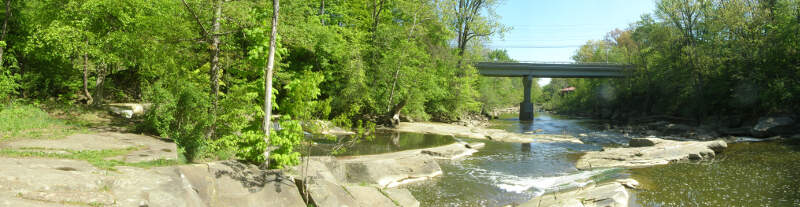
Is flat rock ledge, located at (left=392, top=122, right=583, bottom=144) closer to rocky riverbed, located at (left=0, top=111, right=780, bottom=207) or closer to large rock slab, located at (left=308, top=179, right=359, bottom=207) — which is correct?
rocky riverbed, located at (left=0, top=111, right=780, bottom=207)

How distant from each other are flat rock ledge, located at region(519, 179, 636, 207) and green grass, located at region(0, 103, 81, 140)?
12588 millimetres

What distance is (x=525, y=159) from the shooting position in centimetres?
1722

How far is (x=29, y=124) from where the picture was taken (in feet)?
38.5

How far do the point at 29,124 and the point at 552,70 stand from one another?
51814 mm

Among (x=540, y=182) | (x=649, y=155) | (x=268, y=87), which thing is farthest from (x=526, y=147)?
(x=268, y=87)

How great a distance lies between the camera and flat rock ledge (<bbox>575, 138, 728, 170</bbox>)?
15.9 meters

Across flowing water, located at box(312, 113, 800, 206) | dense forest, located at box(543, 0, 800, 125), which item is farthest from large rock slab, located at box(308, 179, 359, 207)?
dense forest, located at box(543, 0, 800, 125)

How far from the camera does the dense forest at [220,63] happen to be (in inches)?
411

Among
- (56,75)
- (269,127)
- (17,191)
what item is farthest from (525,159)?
(56,75)

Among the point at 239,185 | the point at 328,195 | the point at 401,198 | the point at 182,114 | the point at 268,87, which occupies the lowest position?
the point at 401,198

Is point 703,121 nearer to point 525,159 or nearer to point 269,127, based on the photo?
point 525,159

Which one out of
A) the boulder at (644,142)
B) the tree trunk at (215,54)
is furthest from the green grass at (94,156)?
the boulder at (644,142)

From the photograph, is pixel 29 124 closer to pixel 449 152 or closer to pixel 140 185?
pixel 140 185

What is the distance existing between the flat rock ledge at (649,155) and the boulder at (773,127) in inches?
407
